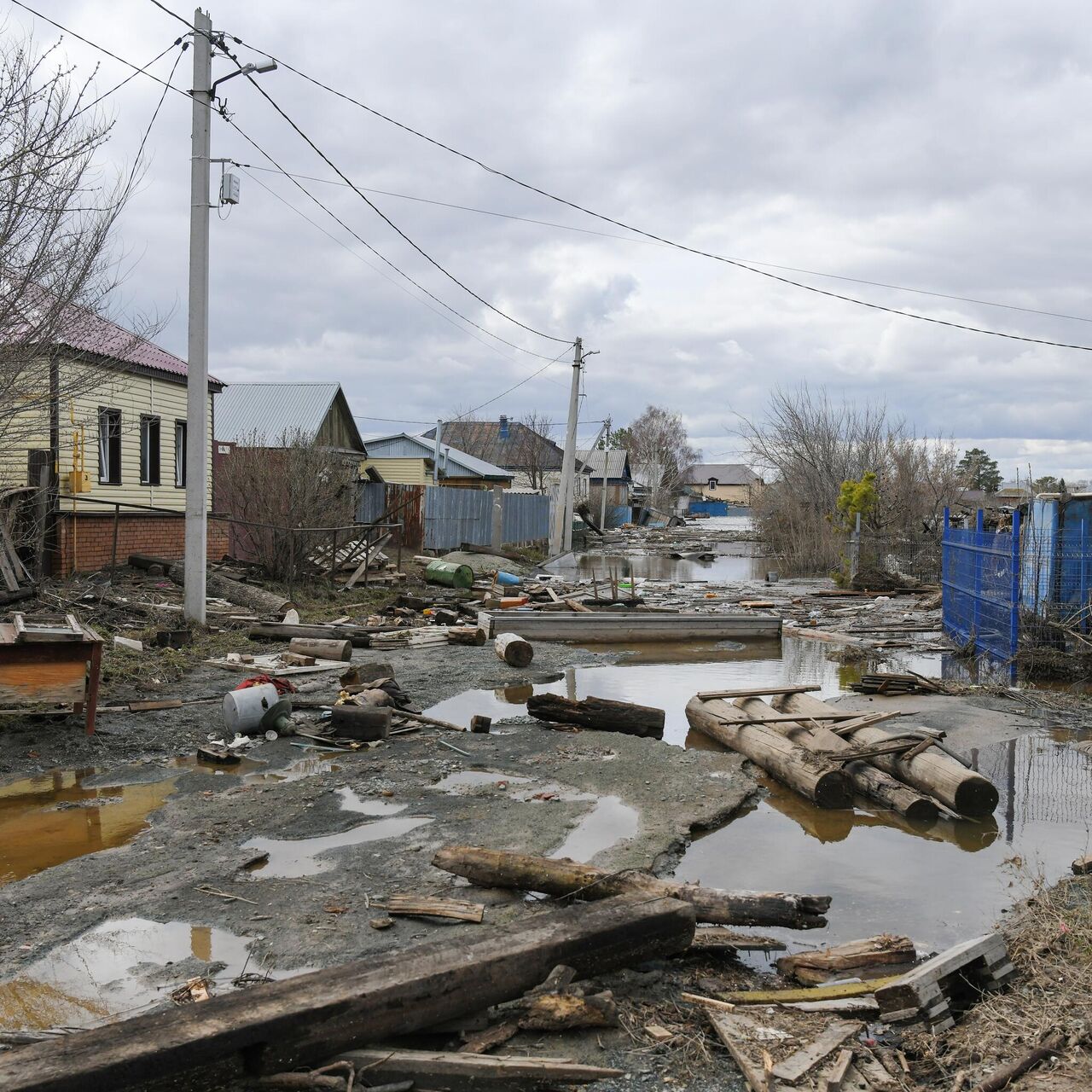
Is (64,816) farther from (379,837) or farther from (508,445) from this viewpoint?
(508,445)

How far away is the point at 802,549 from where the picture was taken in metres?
32.2

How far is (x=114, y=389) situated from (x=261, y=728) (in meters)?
11.4

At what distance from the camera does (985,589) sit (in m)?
13.5

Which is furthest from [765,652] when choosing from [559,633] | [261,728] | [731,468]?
[731,468]

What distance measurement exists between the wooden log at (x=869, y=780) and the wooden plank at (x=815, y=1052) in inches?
132

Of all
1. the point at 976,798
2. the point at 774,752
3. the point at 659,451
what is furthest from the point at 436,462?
the point at 659,451

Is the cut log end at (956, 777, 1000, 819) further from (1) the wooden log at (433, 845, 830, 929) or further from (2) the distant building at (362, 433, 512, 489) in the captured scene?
(2) the distant building at (362, 433, 512, 489)

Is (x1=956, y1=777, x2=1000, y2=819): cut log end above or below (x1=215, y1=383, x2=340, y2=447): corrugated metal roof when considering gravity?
below

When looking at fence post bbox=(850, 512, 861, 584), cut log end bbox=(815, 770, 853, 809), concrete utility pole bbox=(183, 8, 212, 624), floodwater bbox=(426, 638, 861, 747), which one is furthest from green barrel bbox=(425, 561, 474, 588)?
cut log end bbox=(815, 770, 853, 809)

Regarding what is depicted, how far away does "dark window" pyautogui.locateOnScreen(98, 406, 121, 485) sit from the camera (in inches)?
715

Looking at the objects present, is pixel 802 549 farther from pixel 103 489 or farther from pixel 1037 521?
pixel 103 489

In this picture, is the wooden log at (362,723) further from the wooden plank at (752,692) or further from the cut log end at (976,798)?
the cut log end at (976,798)

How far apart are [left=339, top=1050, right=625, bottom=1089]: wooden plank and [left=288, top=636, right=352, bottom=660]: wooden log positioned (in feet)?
29.9

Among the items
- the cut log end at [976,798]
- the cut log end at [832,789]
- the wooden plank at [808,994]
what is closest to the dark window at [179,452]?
the cut log end at [832,789]
